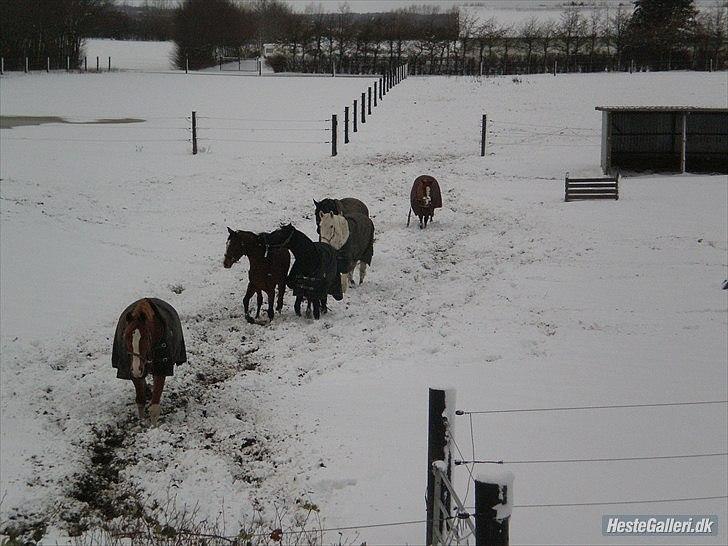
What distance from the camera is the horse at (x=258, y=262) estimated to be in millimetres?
11195

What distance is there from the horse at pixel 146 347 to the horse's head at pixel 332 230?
3638 millimetres

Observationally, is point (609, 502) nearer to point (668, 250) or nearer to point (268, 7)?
point (668, 250)

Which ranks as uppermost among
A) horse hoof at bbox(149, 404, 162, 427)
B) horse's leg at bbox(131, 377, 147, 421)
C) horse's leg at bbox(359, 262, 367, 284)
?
horse's leg at bbox(359, 262, 367, 284)

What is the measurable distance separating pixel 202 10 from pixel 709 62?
1542 inches

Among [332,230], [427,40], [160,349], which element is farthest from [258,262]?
[427,40]

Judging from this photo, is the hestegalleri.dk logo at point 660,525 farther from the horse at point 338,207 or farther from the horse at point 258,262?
the horse at point 338,207

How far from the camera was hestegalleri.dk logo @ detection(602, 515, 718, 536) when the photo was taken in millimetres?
6125

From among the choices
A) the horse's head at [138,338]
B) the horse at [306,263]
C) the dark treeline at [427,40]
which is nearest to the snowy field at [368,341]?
the horse at [306,263]

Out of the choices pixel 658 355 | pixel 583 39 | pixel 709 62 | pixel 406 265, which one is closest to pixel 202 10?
pixel 583 39

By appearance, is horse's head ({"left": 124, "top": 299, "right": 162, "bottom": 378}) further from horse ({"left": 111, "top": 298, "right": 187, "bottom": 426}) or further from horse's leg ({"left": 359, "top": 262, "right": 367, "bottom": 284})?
horse's leg ({"left": 359, "top": 262, "right": 367, "bottom": 284})

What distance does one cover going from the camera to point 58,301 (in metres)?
12.2

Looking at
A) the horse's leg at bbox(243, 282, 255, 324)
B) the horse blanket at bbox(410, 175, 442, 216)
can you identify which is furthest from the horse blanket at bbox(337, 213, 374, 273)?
the horse blanket at bbox(410, 175, 442, 216)

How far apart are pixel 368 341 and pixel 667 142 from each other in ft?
61.1

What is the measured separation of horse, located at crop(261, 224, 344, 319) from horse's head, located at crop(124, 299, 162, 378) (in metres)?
3.18
